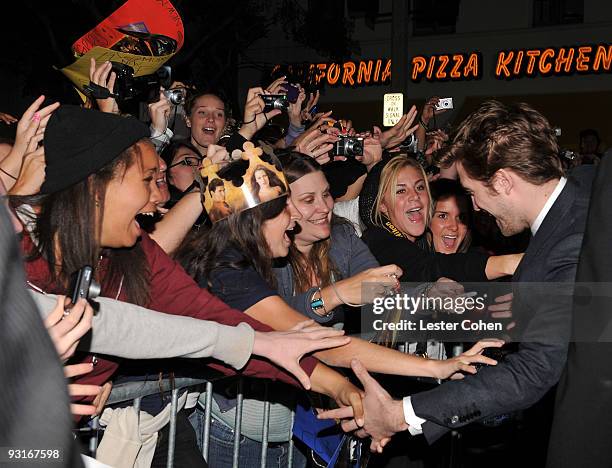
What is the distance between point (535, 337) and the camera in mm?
3330

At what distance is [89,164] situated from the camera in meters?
2.74

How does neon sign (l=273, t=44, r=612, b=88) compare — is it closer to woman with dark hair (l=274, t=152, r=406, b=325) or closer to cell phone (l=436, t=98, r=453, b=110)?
cell phone (l=436, t=98, r=453, b=110)

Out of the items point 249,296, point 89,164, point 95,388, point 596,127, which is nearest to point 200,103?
point 249,296

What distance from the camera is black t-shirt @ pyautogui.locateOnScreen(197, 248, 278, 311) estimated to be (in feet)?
11.8

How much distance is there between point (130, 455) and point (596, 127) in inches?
804

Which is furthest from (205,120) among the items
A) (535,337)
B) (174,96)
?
(535,337)

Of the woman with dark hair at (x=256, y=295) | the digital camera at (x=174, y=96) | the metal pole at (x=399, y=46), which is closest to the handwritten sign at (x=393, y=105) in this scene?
the metal pole at (x=399, y=46)

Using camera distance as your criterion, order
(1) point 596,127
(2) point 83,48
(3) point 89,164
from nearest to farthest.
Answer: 1. (3) point 89,164
2. (2) point 83,48
3. (1) point 596,127

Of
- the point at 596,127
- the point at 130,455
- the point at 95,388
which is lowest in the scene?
the point at 130,455

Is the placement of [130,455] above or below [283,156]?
below

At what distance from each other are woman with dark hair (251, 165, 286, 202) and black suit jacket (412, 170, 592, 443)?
3.78ft

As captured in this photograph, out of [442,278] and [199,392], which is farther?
[442,278]

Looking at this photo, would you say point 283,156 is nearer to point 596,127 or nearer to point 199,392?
point 199,392

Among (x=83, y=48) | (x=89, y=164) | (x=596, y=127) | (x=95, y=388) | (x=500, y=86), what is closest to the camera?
(x=95, y=388)
